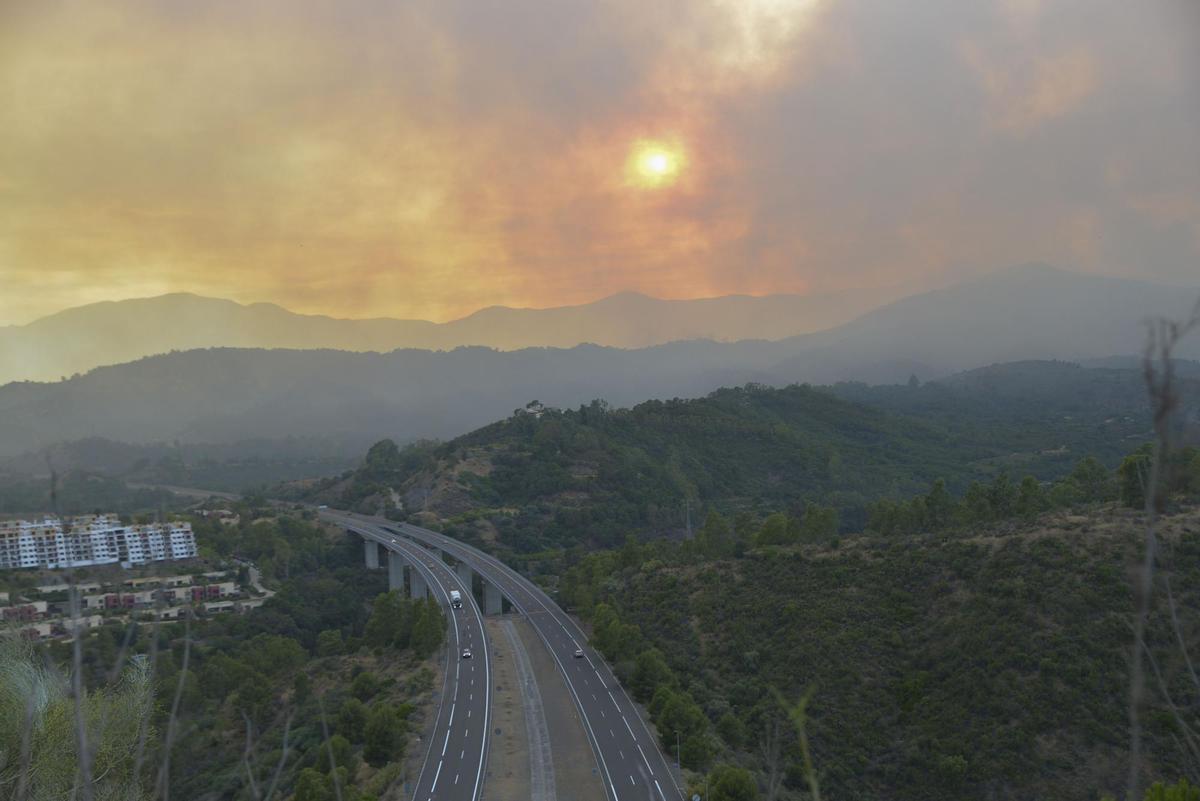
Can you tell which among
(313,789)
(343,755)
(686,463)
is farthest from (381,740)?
(686,463)

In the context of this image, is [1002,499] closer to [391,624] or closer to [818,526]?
[818,526]

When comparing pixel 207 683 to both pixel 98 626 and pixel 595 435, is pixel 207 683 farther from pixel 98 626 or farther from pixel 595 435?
pixel 595 435

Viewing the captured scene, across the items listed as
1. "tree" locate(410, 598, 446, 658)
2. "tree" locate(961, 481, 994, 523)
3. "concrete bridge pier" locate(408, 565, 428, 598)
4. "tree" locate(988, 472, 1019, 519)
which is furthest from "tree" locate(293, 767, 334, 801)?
"tree" locate(988, 472, 1019, 519)

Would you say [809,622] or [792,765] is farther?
[809,622]

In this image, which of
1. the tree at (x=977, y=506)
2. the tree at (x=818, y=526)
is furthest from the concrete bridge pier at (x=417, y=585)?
the tree at (x=977, y=506)

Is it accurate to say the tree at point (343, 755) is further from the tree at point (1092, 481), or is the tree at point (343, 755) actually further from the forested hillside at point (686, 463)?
the forested hillside at point (686, 463)

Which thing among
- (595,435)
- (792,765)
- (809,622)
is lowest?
(792,765)

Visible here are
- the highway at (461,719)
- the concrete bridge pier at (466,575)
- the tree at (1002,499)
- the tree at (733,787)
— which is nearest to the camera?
the tree at (733,787)

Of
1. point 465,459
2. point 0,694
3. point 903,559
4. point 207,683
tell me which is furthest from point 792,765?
point 465,459
